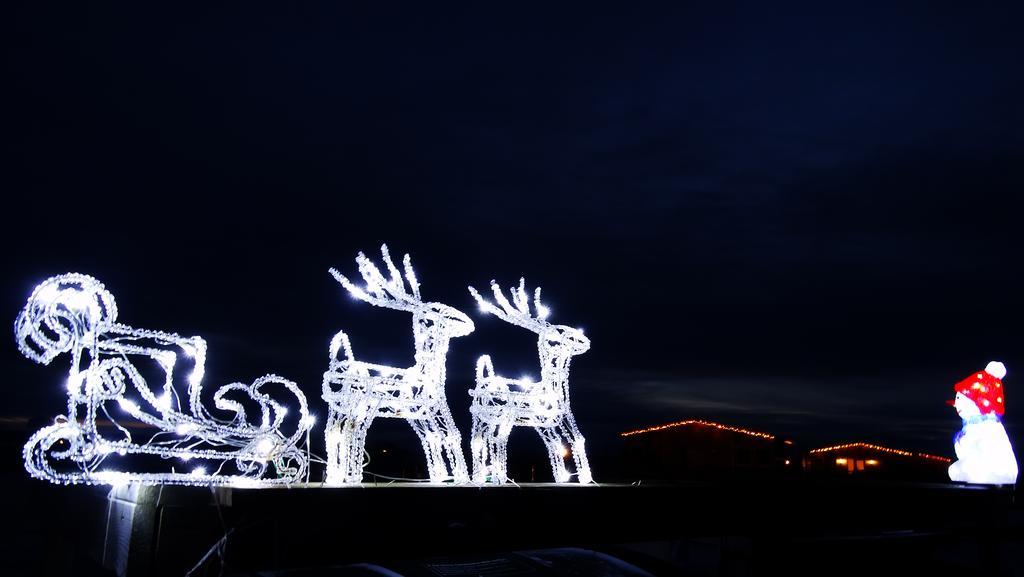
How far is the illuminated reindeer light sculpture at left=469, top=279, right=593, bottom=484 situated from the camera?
7.52 metres

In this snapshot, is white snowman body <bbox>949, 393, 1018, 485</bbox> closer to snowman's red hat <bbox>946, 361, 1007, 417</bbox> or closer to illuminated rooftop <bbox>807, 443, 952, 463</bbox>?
snowman's red hat <bbox>946, 361, 1007, 417</bbox>

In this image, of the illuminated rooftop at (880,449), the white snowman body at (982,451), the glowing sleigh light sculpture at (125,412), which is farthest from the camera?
the illuminated rooftop at (880,449)

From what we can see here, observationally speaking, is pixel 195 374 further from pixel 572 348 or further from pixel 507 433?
pixel 572 348

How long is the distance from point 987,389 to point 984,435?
708 mm

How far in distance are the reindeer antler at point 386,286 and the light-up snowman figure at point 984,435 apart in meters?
9.24

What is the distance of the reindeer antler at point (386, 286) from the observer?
22.9ft

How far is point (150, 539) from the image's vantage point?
16.2ft

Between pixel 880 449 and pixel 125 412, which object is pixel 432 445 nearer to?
pixel 125 412

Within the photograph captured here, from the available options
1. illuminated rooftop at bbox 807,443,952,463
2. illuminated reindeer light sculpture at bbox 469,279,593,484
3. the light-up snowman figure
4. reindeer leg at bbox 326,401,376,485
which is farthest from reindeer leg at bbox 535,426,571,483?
illuminated rooftop at bbox 807,443,952,463

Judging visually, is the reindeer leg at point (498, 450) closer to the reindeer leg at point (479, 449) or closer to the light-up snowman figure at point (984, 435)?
the reindeer leg at point (479, 449)

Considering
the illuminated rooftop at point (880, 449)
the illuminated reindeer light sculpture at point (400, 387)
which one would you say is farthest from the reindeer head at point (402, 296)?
the illuminated rooftop at point (880, 449)

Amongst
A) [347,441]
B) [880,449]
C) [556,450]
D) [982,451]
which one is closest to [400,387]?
[347,441]

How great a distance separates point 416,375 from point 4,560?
701 cm

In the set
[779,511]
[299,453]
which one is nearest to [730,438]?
[779,511]
